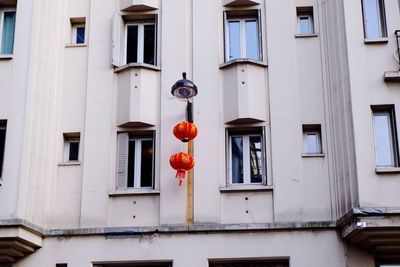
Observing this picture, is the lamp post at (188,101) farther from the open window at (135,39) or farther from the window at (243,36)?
the window at (243,36)

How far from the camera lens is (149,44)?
20.5 metres

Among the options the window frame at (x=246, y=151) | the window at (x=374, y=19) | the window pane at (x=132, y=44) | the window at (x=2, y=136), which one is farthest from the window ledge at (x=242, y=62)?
the window at (x=2, y=136)

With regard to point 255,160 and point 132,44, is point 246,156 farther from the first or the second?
point 132,44

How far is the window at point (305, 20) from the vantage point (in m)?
20.2

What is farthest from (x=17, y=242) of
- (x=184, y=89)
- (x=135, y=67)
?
(x=135, y=67)

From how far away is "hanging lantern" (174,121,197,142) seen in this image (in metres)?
18.1

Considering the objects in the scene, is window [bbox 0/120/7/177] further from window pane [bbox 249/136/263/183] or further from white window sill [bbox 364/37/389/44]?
white window sill [bbox 364/37/389/44]

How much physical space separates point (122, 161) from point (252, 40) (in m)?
5.09

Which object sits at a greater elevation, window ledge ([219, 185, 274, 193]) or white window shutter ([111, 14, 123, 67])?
white window shutter ([111, 14, 123, 67])

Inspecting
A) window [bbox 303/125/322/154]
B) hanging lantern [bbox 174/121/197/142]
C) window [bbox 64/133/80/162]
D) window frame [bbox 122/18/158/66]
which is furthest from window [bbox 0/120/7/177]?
window [bbox 303/125/322/154]

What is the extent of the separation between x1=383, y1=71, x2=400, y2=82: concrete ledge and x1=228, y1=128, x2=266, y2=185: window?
354 centimetres

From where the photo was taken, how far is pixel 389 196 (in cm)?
1709

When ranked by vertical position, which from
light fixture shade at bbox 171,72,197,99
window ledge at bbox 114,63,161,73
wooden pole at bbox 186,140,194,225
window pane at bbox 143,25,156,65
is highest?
window pane at bbox 143,25,156,65

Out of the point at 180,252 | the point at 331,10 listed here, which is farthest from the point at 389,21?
the point at 180,252
